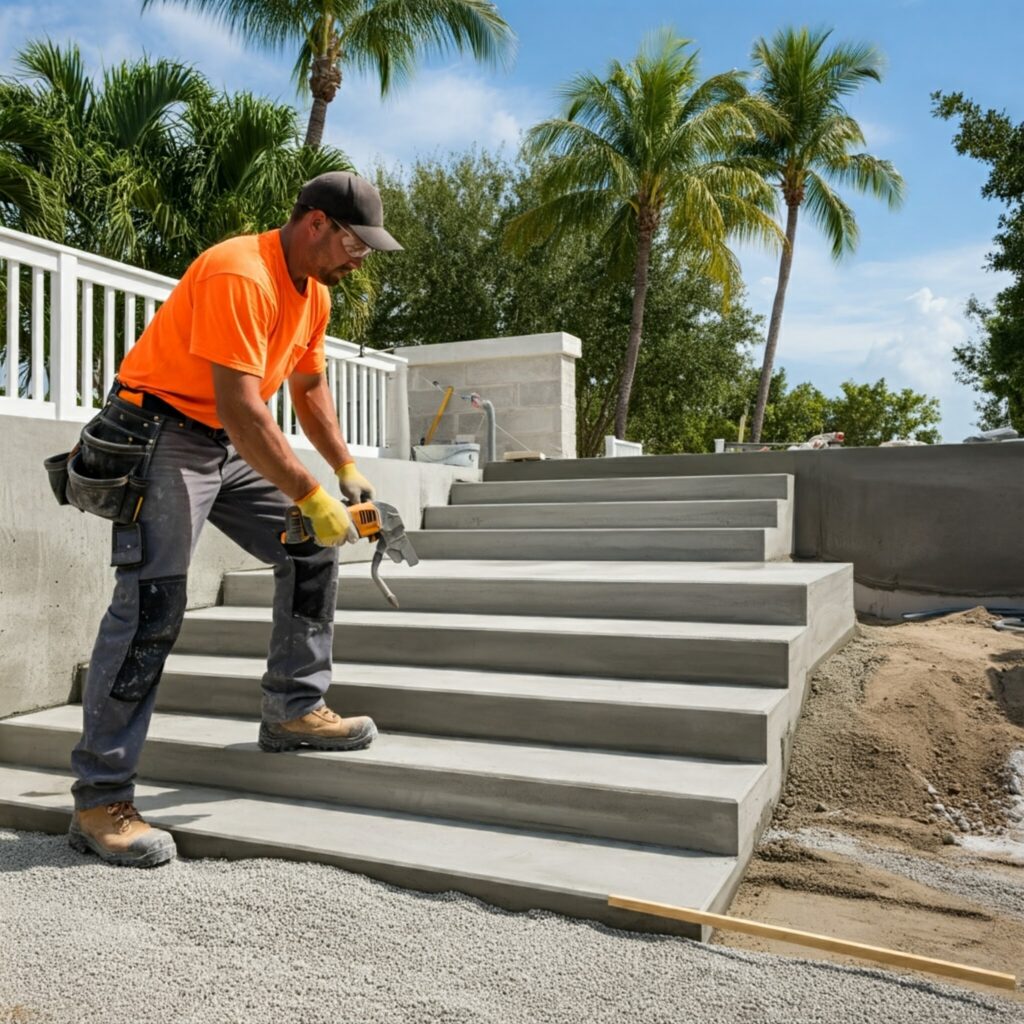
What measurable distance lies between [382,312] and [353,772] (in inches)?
796

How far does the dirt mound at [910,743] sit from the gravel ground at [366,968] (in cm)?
120

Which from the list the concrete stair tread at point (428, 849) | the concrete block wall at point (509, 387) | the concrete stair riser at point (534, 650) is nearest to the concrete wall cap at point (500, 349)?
the concrete block wall at point (509, 387)

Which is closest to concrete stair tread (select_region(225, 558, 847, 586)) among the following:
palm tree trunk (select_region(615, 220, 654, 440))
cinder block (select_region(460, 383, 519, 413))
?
cinder block (select_region(460, 383, 519, 413))

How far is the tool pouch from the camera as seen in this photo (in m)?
2.66

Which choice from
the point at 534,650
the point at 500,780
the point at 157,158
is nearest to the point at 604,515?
the point at 534,650

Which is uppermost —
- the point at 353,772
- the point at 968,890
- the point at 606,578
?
the point at 606,578

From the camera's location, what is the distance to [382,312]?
2233cm

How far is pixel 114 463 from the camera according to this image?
2.68 meters

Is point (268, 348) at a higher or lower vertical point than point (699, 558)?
higher

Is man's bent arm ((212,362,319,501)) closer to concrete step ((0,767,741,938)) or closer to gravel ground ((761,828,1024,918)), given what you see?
concrete step ((0,767,741,938))

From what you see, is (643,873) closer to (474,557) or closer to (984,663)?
(984,663)

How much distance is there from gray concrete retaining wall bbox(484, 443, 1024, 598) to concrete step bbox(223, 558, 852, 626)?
131cm

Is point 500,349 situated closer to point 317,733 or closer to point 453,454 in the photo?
point 453,454

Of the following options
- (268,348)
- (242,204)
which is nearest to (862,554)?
(268,348)
